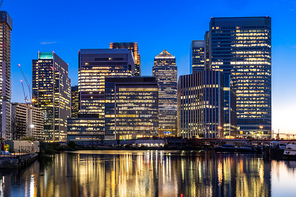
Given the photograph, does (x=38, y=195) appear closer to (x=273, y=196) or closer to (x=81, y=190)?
(x=81, y=190)

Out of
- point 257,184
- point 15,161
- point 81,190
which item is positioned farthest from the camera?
point 15,161

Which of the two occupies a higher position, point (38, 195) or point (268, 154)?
point (38, 195)

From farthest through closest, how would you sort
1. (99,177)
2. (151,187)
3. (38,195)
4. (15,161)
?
(15,161) → (99,177) → (151,187) → (38,195)

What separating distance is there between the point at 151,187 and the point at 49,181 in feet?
61.0

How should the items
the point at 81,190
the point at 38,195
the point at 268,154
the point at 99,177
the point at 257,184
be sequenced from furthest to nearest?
the point at 268,154
the point at 99,177
the point at 257,184
the point at 81,190
the point at 38,195

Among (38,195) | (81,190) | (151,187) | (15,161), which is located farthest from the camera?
(15,161)

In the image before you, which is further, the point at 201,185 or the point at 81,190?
the point at 201,185

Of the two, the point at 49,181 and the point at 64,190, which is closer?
the point at 64,190

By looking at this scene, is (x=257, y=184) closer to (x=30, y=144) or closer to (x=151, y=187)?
(x=151, y=187)

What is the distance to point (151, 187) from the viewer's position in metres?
50.8

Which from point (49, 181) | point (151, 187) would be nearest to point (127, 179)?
point (151, 187)

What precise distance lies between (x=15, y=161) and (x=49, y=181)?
27115mm

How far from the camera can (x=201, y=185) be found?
53281mm

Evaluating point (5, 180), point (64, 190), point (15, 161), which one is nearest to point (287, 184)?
point (64, 190)
